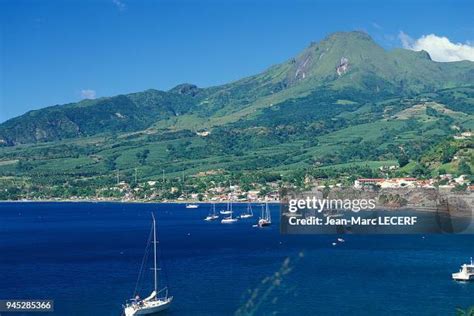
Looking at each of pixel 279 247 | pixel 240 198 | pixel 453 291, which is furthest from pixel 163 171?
pixel 453 291

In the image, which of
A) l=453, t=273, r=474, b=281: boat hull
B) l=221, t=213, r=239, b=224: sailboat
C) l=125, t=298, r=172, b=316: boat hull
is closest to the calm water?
l=125, t=298, r=172, b=316: boat hull

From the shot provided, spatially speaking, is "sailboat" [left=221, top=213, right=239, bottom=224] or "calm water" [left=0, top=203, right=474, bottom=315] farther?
"sailboat" [left=221, top=213, right=239, bottom=224]

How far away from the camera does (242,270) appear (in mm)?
47438

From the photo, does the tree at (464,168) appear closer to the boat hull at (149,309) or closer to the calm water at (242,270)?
the calm water at (242,270)

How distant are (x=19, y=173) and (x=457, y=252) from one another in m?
134

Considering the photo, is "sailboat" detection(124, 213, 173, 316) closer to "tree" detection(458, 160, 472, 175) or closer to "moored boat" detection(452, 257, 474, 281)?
"moored boat" detection(452, 257, 474, 281)

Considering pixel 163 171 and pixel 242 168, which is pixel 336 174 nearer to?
pixel 242 168

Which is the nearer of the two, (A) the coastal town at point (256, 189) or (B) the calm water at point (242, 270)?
(B) the calm water at point (242, 270)

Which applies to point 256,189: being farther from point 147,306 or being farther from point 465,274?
point 147,306

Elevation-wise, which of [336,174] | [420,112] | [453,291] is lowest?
[453,291]

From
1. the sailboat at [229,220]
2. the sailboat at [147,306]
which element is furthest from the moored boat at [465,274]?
the sailboat at [229,220]

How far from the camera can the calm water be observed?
36.9 metres

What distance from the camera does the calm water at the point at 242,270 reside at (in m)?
36.9

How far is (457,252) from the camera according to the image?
5456 centimetres
